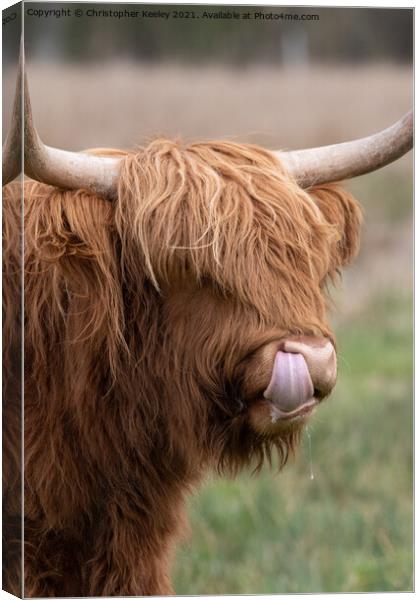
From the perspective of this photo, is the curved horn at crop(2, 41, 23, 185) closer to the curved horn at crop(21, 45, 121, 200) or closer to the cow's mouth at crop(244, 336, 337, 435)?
the curved horn at crop(21, 45, 121, 200)

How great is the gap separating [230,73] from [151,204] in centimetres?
186

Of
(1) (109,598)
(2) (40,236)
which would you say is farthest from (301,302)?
(1) (109,598)

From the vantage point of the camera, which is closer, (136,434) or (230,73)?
(136,434)

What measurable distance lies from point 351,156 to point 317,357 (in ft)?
2.29

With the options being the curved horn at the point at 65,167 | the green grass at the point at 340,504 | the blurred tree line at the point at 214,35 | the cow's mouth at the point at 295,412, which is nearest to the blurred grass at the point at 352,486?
the green grass at the point at 340,504

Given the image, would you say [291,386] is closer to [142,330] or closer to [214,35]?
[142,330]

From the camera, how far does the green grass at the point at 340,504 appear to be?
4.75 m

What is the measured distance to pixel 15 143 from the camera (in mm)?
3105

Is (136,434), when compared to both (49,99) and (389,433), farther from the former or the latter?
(389,433)

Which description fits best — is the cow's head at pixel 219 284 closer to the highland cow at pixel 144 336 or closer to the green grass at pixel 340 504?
the highland cow at pixel 144 336

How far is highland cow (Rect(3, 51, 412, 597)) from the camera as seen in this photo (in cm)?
322

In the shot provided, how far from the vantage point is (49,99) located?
15.0ft

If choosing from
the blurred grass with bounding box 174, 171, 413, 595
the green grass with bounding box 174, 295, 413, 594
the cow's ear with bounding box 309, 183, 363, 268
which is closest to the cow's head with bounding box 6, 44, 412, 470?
the cow's ear with bounding box 309, 183, 363, 268

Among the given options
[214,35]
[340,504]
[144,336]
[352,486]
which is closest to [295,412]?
[144,336]
